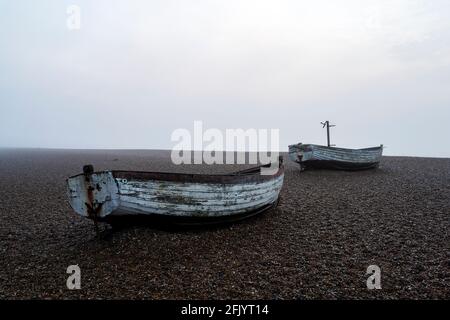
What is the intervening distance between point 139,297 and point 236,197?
4.28 m

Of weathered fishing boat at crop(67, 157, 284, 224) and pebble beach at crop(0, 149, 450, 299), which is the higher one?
weathered fishing boat at crop(67, 157, 284, 224)

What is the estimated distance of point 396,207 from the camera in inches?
488

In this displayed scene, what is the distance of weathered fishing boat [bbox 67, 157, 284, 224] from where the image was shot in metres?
7.58

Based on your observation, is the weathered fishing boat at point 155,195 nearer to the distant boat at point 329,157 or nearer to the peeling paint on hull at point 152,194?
the peeling paint on hull at point 152,194

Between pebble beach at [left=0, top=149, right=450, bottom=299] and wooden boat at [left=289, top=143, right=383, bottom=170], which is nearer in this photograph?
pebble beach at [left=0, top=149, right=450, bottom=299]

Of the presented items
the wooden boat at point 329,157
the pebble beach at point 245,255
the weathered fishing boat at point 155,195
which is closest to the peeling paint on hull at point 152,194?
the weathered fishing boat at point 155,195

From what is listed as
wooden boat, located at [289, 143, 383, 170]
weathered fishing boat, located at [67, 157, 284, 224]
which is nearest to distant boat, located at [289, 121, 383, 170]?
wooden boat, located at [289, 143, 383, 170]

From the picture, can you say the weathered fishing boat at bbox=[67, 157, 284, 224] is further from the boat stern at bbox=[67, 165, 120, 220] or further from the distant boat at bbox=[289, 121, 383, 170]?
the distant boat at bbox=[289, 121, 383, 170]

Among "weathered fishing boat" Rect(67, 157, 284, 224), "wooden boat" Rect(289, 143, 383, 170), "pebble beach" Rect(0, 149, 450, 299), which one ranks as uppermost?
"wooden boat" Rect(289, 143, 383, 170)

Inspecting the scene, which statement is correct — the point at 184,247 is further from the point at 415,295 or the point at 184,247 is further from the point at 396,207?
the point at 396,207

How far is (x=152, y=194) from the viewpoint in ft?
26.0

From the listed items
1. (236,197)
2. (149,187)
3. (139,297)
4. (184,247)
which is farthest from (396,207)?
(139,297)

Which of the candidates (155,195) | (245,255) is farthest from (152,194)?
(245,255)

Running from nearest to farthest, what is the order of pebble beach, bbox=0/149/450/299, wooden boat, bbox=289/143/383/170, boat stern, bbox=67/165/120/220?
pebble beach, bbox=0/149/450/299, boat stern, bbox=67/165/120/220, wooden boat, bbox=289/143/383/170
